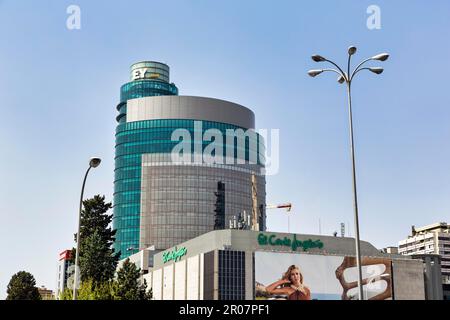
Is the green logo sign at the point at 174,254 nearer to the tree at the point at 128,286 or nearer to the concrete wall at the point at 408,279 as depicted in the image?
the tree at the point at 128,286

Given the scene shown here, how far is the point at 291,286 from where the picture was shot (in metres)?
101

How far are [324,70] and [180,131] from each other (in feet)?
517

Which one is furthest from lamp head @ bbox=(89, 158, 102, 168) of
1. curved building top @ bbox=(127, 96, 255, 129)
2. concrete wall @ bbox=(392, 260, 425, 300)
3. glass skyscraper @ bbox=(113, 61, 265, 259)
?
curved building top @ bbox=(127, 96, 255, 129)

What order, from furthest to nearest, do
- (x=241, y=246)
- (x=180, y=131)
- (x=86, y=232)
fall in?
(x=180, y=131) < (x=241, y=246) < (x=86, y=232)

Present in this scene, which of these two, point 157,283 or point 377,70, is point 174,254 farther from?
point 377,70

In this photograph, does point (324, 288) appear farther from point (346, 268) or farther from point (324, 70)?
point (324, 70)

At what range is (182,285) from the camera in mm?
108188

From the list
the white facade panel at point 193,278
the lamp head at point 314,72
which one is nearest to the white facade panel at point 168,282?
the white facade panel at point 193,278

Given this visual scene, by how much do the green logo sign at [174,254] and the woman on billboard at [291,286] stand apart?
1946cm

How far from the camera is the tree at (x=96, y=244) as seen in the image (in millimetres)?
84500

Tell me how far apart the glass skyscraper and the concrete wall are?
79260mm

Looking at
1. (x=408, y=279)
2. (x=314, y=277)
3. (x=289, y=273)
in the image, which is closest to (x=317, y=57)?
(x=289, y=273)
